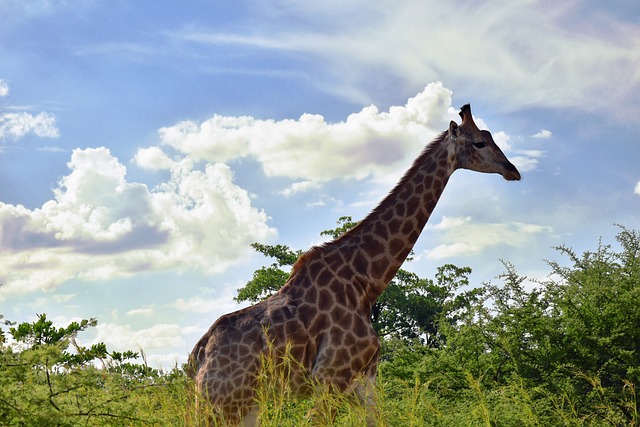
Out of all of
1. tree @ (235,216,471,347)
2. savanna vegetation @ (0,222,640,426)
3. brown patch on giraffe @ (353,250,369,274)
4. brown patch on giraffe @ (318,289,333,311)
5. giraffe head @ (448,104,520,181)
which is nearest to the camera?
savanna vegetation @ (0,222,640,426)

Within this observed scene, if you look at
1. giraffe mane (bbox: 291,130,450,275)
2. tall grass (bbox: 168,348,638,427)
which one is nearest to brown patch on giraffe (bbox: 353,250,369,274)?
giraffe mane (bbox: 291,130,450,275)

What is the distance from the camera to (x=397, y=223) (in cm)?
853

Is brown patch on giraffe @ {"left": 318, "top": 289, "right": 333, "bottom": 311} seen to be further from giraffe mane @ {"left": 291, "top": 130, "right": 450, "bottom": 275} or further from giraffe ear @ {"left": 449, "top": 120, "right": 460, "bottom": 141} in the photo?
giraffe ear @ {"left": 449, "top": 120, "right": 460, "bottom": 141}

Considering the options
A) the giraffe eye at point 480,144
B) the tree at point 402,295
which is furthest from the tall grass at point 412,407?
the tree at point 402,295

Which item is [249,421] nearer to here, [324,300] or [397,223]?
[324,300]

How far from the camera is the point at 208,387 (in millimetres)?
7121

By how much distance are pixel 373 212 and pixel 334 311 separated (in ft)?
5.18

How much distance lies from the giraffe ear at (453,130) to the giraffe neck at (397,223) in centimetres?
12

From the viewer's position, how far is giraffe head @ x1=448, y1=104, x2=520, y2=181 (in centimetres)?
902

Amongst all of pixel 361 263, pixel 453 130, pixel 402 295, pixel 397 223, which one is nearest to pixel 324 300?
pixel 361 263

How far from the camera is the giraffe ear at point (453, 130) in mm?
9023

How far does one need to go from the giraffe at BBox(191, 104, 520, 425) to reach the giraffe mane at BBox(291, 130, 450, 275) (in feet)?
0.04

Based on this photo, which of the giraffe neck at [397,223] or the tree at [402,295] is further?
the tree at [402,295]

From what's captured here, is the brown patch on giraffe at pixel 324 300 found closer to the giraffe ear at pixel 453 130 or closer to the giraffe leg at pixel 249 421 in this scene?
the giraffe leg at pixel 249 421
